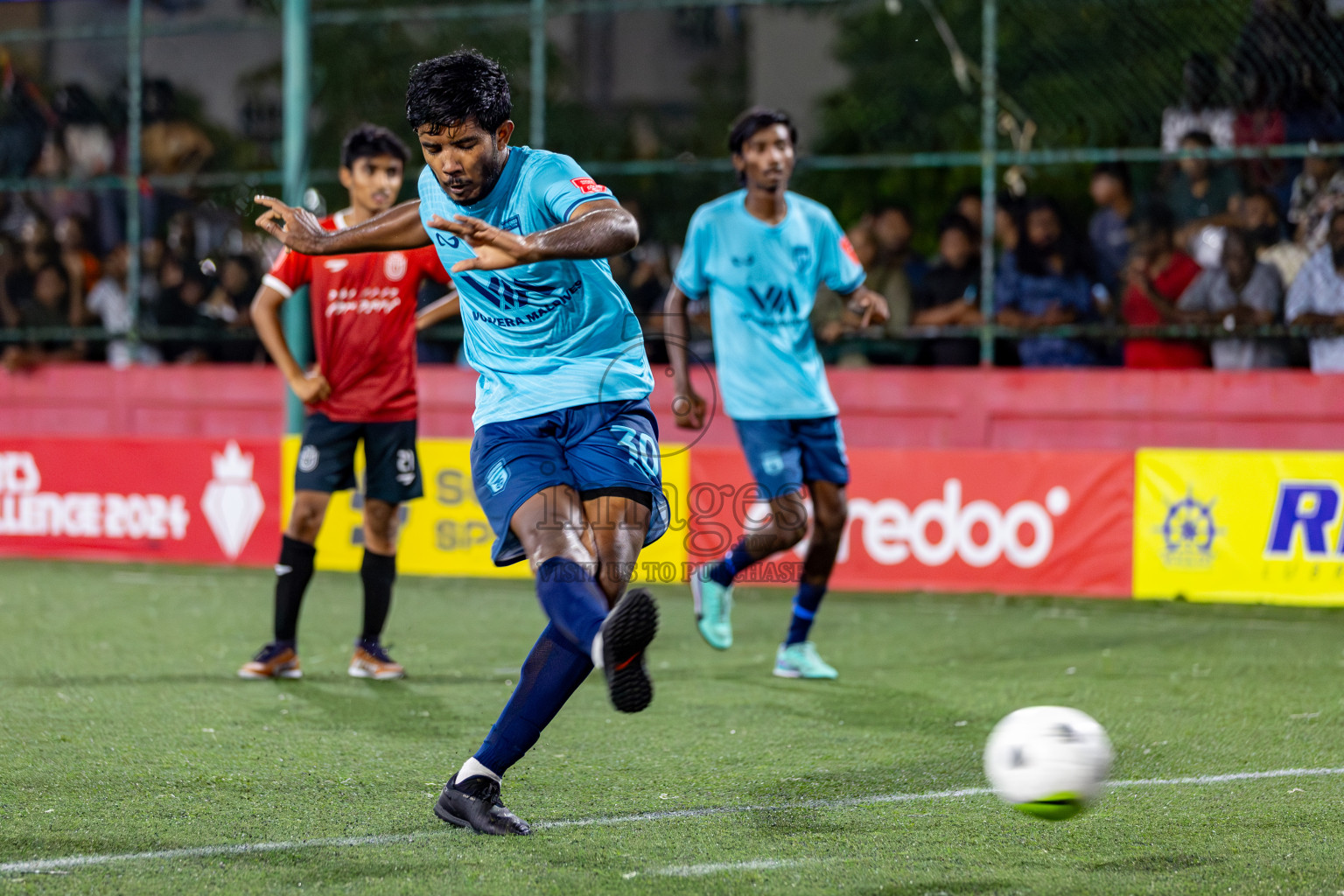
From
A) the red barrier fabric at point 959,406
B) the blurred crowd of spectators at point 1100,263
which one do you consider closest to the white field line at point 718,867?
the blurred crowd of spectators at point 1100,263

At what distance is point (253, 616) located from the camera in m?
8.55

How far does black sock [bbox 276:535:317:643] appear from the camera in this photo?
22.0 ft

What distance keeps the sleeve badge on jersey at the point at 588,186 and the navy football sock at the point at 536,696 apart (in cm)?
109

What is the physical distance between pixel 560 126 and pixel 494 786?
8948mm

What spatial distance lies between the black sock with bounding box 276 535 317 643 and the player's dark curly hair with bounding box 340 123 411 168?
163cm

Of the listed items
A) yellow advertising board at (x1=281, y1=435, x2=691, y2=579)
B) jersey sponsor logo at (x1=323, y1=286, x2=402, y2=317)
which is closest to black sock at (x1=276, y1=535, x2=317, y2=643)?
jersey sponsor logo at (x1=323, y1=286, x2=402, y2=317)

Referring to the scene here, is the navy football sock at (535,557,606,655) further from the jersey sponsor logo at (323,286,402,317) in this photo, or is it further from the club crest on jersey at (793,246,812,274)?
the club crest on jersey at (793,246,812,274)

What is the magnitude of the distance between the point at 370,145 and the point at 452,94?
2795mm

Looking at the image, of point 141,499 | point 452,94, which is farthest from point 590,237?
point 141,499

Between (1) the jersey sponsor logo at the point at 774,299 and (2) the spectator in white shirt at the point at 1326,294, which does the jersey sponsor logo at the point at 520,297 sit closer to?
(1) the jersey sponsor logo at the point at 774,299

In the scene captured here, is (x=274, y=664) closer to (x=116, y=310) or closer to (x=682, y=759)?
(x=682, y=759)

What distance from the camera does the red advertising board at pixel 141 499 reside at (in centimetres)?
1060

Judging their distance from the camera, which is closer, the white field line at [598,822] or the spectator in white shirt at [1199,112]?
the white field line at [598,822]

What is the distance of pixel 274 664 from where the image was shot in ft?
21.8
